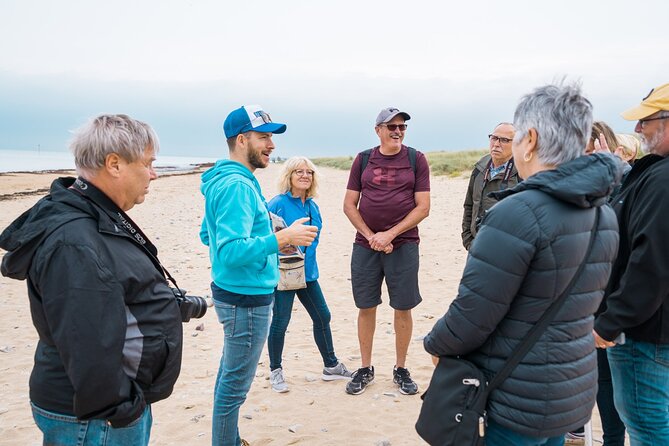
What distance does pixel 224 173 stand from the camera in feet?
9.83

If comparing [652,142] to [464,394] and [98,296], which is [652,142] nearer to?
[464,394]

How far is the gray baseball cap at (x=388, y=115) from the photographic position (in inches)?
180

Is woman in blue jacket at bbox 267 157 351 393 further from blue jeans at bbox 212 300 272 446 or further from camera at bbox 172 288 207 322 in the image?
camera at bbox 172 288 207 322

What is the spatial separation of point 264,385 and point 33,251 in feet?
11.6

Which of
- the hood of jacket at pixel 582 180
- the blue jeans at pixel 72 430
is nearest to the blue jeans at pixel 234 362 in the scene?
the blue jeans at pixel 72 430

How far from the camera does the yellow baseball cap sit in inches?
104

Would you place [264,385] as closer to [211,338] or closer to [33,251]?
[211,338]

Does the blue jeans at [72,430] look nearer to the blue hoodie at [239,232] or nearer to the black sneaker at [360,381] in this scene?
the blue hoodie at [239,232]

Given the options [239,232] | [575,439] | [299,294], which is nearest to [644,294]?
[575,439]

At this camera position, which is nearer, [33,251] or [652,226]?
[33,251]

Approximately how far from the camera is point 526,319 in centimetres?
202

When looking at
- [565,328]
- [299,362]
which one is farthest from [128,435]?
[299,362]

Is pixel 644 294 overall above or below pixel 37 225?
below

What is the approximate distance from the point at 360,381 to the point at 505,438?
9.13ft
